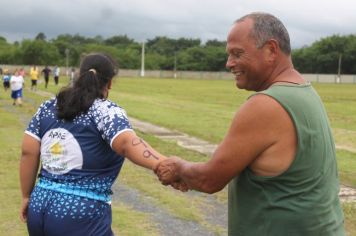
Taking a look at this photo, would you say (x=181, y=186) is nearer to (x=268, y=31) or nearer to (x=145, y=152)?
(x=145, y=152)

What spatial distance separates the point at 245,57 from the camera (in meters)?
2.63

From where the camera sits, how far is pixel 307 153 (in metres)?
2.45

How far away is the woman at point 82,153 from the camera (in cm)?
309

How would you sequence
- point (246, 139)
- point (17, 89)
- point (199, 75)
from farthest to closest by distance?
1. point (199, 75)
2. point (17, 89)
3. point (246, 139)

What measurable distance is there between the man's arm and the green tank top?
0.06 meters

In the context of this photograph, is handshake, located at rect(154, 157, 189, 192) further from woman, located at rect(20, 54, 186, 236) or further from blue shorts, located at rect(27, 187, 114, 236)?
blue shorts, located at rect(27, 187, 114, 236)

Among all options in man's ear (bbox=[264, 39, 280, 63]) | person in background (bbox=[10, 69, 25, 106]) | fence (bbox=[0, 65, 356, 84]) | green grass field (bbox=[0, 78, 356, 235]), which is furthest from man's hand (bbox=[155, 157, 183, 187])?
fence (bbox=[0, 65, 356, 84])

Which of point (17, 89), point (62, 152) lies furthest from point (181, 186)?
point (17, 89)

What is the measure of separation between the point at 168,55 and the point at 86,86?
143110mm

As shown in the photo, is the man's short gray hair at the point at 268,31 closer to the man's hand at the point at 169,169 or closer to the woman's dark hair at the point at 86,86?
the man's hand at the point at 169,169

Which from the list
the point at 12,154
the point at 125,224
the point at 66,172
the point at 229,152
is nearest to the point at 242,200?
the point at 229,152

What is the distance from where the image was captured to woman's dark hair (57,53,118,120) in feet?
10.3

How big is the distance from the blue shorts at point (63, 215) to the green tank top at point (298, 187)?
0.93 m

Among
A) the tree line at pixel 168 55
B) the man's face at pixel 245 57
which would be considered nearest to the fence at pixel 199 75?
the tree line at pixel 168 55
